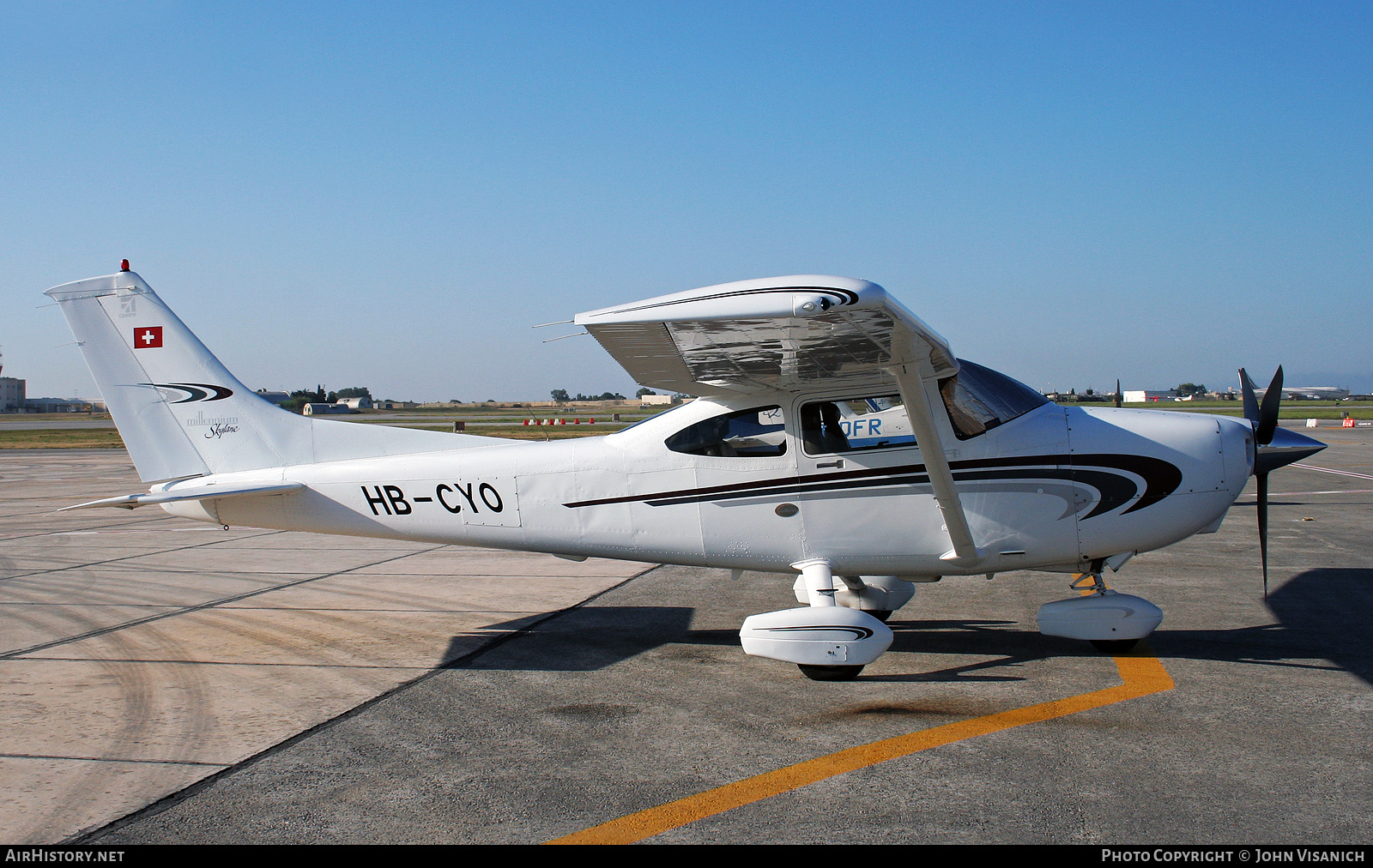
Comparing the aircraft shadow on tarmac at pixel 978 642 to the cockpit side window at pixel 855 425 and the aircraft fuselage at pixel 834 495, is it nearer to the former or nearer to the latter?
the aircraft fuselage at pixel 834 495

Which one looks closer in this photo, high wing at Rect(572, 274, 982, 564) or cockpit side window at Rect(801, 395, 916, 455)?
high wing at Rect(572, 274, 982, 564)

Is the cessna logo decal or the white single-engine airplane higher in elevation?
the cessna logo decal

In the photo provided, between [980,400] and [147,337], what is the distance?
668cm

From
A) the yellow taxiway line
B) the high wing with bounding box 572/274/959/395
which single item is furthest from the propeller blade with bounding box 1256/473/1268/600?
the high wing with bounding box 572/274/959/395

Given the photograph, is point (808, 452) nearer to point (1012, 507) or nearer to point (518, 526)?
point (1012, 507)

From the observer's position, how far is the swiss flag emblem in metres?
7.57

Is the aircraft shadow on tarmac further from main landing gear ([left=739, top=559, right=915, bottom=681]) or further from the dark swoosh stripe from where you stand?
the dark swoosh stripe

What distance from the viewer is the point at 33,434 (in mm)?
56250

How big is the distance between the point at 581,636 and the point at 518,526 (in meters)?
1.04

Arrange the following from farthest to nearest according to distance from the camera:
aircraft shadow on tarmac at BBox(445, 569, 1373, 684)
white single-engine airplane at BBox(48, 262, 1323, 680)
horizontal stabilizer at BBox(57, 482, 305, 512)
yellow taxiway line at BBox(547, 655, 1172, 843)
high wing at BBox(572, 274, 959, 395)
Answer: horizontal stabilizer at BBox(57, 482, 305, 512)
aircraft shadow on tarmac at BBox(445, 569, 1373, 684)
white single-engine airplane at BBox(48, 262, 1323, 680)
high wing at BBox(572, 274, 959, 395)
yellow taxiway line at BBox(547, 655, 1172, 843)

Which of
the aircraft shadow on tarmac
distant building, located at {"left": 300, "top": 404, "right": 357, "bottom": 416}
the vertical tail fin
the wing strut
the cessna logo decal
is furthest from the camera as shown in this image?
distant building, located at {"left": 300, "top": 404, "right": 357, "bottom": 416}

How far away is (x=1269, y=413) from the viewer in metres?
6.41

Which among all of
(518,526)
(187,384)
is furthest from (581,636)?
(187,384)

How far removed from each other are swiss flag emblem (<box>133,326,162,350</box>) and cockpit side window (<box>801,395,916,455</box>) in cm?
537
